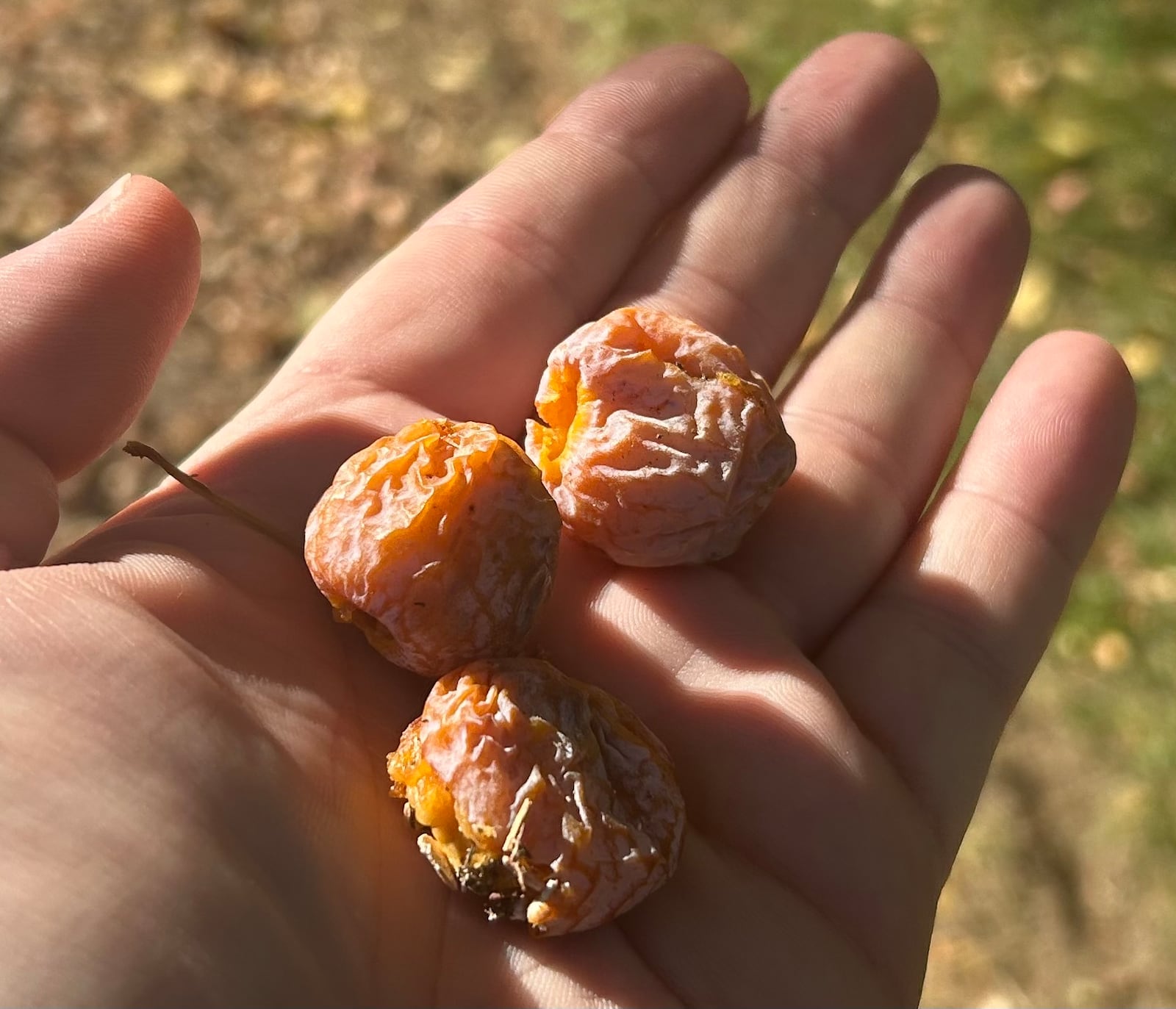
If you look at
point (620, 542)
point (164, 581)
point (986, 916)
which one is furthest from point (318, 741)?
point (986, 916)

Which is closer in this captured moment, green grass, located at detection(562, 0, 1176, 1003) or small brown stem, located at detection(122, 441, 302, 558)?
small brown stem, located at detection(122, 441, 302, 558)

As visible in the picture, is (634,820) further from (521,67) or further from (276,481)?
(521,67)

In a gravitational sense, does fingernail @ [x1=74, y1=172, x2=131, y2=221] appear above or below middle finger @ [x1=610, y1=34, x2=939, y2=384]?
above

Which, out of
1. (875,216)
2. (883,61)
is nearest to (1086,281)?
(875,216)

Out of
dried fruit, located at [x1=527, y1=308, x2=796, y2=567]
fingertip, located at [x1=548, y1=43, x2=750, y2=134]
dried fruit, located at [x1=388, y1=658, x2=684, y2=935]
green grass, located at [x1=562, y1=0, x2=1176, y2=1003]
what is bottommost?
green grass, located at [x1=562, y1=0, x2=1176, y2=1003]

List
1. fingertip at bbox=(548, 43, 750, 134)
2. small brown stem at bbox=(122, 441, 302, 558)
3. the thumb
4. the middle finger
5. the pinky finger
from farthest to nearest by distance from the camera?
fingertip at bbox=(548, 43, 750, 134) < the middle finger < the pinky finger < small brown stem at bbox=(122, 441, 302, 558) < the thumb

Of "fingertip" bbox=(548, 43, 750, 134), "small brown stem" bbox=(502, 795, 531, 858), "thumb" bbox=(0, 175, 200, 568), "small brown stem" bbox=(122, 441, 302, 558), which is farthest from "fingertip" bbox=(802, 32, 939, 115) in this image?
"small brown stem" bbox=(502, 795, 531, 858)

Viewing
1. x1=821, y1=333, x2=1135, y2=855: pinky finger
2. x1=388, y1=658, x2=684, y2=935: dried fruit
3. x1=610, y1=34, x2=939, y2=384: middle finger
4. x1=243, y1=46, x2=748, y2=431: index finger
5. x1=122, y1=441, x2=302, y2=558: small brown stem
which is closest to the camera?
x1=388, y1=658, x2=684, y2=935: dried fruit

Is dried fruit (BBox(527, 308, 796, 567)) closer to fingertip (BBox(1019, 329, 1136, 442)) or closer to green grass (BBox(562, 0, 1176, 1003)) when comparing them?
fingertip (BBox(1019, 329, 1136, 442))
